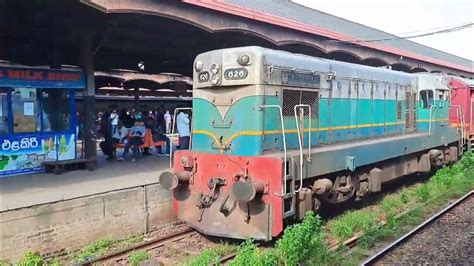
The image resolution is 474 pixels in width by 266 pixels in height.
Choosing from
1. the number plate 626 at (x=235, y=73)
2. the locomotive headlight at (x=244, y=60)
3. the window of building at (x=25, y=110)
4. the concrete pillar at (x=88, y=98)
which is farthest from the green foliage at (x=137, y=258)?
the window of building at (x=25, y=110)

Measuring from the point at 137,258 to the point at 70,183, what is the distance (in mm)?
3029

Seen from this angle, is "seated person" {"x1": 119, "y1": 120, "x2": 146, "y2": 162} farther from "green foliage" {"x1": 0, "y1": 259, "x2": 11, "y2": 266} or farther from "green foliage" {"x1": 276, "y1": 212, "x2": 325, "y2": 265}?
"green foliage" {"x1": 276, "y1": 212, "x2": 325, "y2": 265}

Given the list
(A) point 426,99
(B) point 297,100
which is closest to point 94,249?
(B) point 297,100

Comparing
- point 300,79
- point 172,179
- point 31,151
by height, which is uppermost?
point 300,79

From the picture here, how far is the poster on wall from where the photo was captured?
31.6ft

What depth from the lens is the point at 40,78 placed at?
32.3 ft

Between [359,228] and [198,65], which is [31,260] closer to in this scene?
[198,65]

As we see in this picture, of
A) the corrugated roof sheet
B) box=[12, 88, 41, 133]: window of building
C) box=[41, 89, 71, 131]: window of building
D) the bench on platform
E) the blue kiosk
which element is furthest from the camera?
the corrugated roof sheet

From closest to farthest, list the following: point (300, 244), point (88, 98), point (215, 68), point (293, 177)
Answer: point (300, 244)
point (293, 177)
point (215, 68)
point (88, 98)

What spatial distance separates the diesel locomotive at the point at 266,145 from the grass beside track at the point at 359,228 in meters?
0.51

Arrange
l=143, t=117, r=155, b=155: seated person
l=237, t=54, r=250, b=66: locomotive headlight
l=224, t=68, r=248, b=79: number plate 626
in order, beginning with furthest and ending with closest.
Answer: l=143, t=117, r=155, b=155: seated person
l=224, t=68, r=248, b=79: number plate 626
l=237, t=54, r=250, b=66: locomotive headlight

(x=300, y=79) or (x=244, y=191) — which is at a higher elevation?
(x=300, y=79)

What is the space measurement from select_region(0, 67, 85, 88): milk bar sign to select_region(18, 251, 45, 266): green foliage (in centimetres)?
431

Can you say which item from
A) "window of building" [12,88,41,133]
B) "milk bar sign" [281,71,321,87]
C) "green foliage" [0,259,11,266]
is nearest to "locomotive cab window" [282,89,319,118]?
"milk bar sign" [281,71,321,87]
